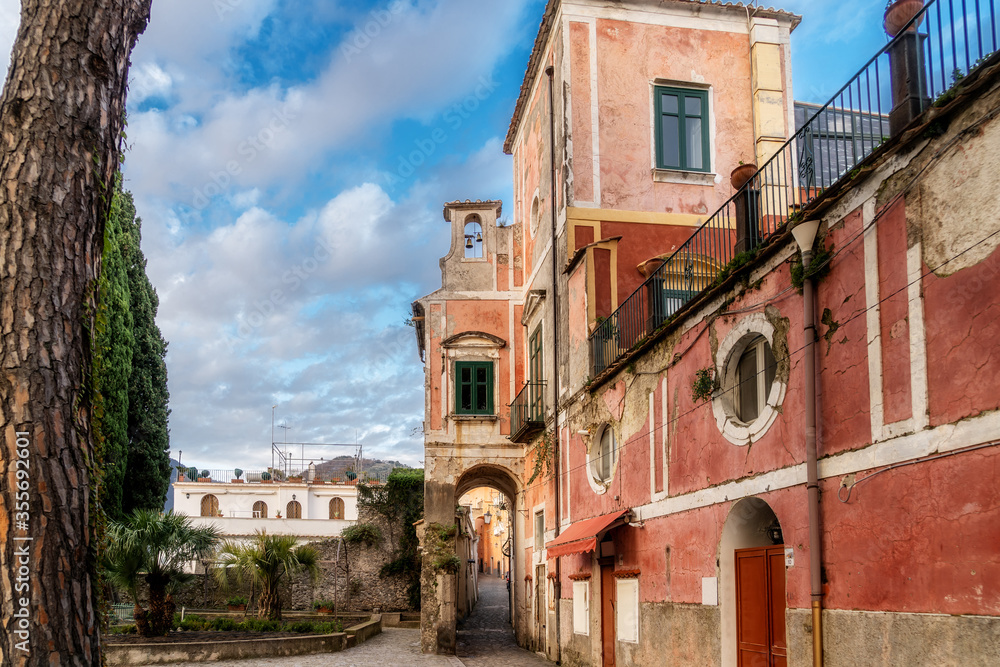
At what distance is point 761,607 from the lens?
9.51 m

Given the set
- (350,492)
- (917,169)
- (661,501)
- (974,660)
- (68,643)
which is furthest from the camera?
(350,492)

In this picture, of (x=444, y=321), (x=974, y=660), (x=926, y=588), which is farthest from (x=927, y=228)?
(x=444, y=321)

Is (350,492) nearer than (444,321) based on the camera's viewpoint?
No

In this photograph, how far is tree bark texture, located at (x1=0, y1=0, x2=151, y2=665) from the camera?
13.3 ft

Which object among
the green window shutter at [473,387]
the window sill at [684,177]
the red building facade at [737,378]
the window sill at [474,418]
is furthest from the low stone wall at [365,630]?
the window sill at [684,177]

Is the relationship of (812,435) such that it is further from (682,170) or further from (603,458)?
(682,170)

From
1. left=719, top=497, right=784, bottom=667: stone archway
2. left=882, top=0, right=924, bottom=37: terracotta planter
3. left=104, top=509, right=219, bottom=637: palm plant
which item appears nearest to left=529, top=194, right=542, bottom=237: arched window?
left=104, top=509, right=219, bottom=637: palm plant

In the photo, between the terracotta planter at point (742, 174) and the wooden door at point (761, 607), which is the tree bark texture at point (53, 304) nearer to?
the wooden door at point (761, 607)

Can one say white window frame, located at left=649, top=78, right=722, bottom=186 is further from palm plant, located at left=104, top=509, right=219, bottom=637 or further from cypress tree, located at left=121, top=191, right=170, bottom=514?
cypress tree, located at left=121, top=191, right=170, bottom=514

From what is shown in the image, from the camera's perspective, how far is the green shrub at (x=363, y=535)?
114 ft

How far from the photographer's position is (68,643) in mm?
4074

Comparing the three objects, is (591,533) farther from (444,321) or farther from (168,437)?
(168,437)

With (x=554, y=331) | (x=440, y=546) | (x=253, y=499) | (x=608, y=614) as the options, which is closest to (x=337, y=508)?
(x=253, y=499)

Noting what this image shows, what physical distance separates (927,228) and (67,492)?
19.3ft
